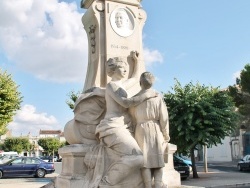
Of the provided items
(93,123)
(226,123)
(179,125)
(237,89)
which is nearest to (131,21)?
(93,123)

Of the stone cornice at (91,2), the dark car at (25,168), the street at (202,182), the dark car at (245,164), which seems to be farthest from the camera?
the dark car at (245,164)

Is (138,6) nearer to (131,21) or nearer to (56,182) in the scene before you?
(131,21)

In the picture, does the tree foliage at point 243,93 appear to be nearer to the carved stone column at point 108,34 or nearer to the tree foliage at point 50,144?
the carved stone column at point 108,34

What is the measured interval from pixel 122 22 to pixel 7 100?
13.4 metres

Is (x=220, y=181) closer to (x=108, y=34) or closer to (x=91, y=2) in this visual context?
(x=108, y=34)

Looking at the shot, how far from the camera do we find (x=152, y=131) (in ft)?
19.5

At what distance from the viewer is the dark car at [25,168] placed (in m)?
21.2

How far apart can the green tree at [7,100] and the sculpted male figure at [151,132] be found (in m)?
14.7

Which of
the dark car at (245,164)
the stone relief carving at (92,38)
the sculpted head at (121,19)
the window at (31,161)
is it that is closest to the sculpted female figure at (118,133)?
the stone relief carving at (92,38)

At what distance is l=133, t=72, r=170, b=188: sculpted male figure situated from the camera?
580 cm

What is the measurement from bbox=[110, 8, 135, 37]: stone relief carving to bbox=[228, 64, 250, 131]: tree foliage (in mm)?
28710

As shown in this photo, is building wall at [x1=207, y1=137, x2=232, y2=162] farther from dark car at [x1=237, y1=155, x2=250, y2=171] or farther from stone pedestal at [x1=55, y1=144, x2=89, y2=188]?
stone pedestal at [x1=55, y1=144, x2=89, y2=188]

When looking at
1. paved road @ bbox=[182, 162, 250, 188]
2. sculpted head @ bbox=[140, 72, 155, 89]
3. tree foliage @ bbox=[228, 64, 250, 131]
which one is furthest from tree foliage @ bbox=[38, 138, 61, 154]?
sculpted head @ bbox=[140, 72, 155, 89]

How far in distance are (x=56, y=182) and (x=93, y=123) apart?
1.30 meters
